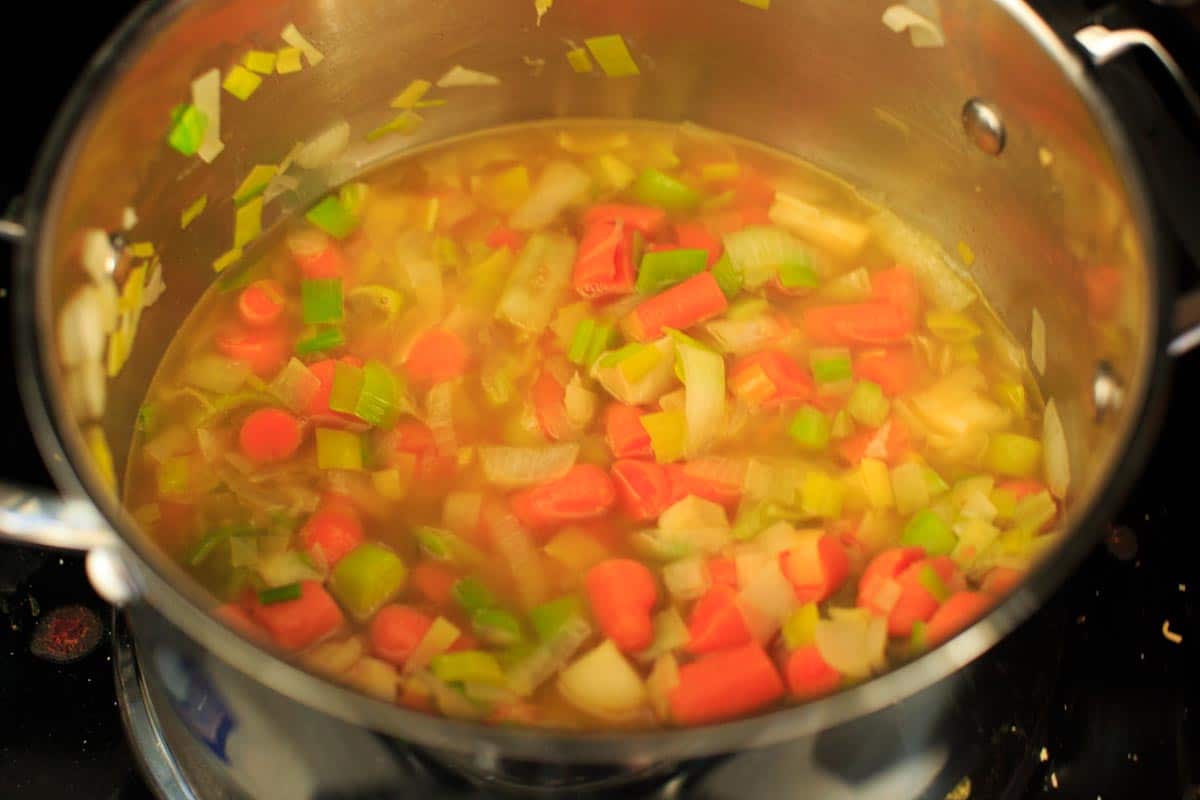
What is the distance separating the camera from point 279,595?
1.50 metres

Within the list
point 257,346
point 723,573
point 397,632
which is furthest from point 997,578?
point 257,346

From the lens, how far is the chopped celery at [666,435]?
1.71m

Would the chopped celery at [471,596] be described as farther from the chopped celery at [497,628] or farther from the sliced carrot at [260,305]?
the sliced carrot at [260,305]

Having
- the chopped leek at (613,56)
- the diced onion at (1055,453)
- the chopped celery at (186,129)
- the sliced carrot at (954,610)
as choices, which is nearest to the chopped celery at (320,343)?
the chopped celery at (186,129)

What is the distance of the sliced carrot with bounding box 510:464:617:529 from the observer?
1.65m

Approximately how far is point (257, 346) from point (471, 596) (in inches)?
23.6

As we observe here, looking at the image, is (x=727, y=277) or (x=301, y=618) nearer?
(x=301, y=618)

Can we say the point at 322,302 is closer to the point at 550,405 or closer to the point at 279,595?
the point at 550,405

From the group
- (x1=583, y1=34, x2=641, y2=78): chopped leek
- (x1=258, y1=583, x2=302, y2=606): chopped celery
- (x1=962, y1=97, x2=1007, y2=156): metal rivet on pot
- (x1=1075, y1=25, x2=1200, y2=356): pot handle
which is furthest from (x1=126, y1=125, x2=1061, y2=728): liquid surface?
(x1=1075, y1=25, x2=1200, y2=356): pot handle

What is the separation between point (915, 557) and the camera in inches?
62.7

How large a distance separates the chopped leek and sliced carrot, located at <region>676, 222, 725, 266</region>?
0.30m

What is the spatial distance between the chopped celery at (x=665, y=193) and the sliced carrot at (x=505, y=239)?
0.23 meters

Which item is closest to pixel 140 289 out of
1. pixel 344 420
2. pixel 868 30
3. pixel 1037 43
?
pixel 344 420

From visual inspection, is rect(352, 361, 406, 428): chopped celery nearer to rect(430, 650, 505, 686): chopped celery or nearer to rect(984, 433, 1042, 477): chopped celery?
rect(430, 650, 505, 686): chopped celery
